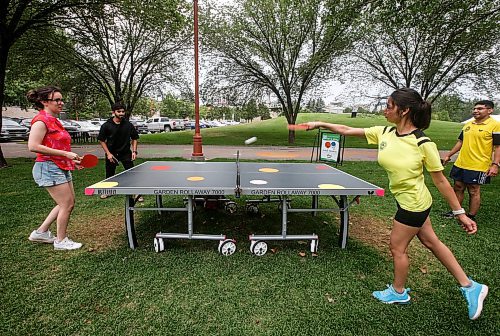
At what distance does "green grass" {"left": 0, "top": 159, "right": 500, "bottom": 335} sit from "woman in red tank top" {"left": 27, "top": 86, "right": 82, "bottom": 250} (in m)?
0.79

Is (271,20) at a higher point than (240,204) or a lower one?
higher

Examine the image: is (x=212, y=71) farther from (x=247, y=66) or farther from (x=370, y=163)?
(x=370, y=163)

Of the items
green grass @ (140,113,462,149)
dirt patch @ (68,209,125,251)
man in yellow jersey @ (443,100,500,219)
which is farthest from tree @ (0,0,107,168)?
man in yellow jersey @ (443,100,500,219)

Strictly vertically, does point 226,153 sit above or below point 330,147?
below

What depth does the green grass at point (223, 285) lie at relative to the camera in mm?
2527

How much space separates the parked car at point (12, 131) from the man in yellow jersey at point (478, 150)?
24.6 m

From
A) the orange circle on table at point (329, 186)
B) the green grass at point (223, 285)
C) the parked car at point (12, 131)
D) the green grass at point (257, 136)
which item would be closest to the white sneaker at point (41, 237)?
the green grass at point (223, 285)

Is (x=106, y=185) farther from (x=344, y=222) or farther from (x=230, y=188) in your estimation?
(x=344, y=222)

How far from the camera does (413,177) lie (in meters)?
2.46

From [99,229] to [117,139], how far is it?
191cm

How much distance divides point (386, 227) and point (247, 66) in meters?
16.3

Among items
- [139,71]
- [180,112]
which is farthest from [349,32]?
[180,112]

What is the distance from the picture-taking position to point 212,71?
64.2 feet

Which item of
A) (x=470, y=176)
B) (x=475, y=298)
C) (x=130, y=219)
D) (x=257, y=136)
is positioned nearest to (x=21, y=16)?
(x=130, y=219)
